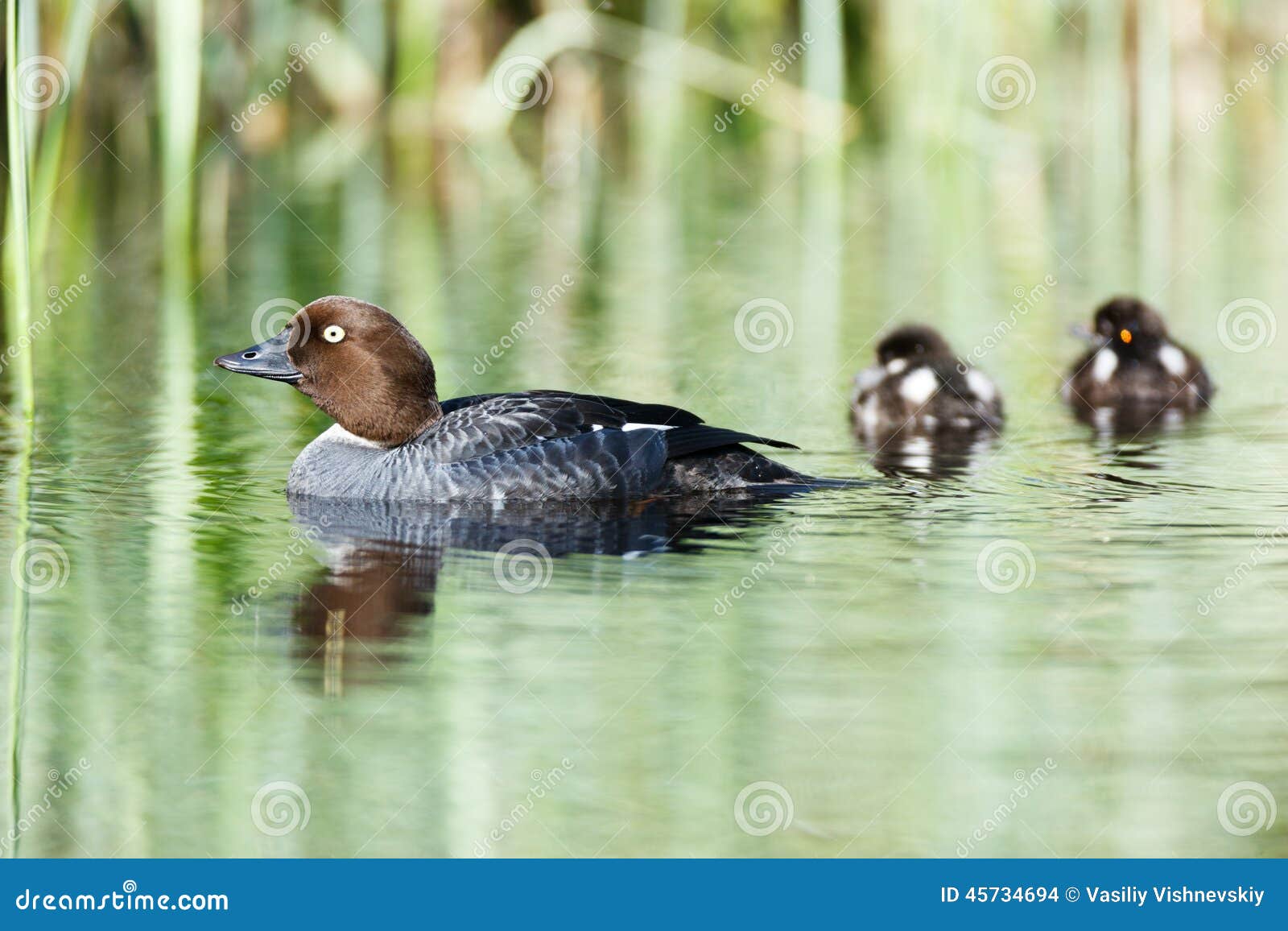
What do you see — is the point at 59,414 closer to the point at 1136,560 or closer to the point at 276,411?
the point at 276,411

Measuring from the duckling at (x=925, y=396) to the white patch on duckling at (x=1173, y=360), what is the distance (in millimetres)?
1211

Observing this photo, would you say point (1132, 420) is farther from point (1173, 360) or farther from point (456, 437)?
point (456, 437)

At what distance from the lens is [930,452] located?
10578mm

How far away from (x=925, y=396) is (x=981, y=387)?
0.31 m

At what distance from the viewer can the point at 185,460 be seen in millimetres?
9914

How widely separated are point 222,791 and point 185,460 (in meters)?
4.55

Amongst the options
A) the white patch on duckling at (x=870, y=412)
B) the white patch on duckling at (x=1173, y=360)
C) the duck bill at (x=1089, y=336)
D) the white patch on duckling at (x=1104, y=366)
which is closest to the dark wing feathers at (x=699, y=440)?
the white patch on duckling at (x=870, y=412)

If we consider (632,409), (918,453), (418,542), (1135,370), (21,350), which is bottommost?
(418,542)

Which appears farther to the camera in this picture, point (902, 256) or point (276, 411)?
point (902, 256)

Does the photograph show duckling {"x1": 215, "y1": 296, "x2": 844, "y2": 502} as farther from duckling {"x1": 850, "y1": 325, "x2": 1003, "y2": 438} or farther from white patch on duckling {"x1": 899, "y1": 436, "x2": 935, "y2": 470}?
duckling {"x1": 850, "y1": 325, "x2": 1003, "y2": 438}

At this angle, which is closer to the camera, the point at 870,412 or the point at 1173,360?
the point at 870,412

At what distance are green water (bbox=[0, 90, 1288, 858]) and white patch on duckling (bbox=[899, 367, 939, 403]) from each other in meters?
0.46

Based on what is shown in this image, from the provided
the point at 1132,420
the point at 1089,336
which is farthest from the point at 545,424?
the point at 1089,336

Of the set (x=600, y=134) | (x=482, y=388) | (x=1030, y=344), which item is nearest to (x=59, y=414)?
(x=482, y=388)
